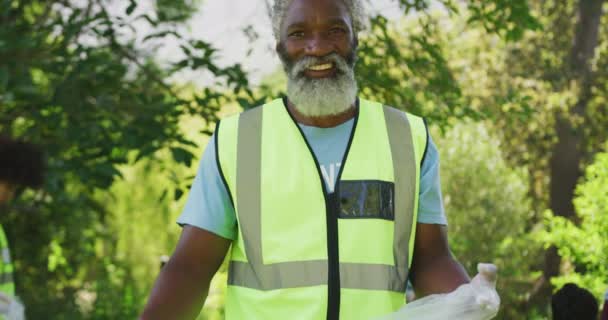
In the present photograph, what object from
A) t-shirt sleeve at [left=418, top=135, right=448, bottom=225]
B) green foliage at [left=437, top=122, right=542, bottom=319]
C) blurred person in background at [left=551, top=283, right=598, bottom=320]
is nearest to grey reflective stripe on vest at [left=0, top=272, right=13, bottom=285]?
t-shirt sleeve at [left=418, top=135, right=448, bottom=225]

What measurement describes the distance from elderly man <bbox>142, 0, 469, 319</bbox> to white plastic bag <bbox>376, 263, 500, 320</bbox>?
116 millimetres

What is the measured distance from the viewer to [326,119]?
8.02 feet

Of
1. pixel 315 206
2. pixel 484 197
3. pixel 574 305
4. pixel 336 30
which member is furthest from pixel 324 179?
pixel 484 197

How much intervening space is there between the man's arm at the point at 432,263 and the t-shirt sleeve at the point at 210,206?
1.49 ft

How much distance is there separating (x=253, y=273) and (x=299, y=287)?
0.13 meters

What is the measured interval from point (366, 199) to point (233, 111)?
443cm

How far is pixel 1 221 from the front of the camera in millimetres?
11703

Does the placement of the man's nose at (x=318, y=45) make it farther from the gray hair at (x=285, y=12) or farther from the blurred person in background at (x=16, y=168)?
the blurred person in background at (x=16, y=168)

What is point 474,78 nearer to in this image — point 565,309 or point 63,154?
point 63,154

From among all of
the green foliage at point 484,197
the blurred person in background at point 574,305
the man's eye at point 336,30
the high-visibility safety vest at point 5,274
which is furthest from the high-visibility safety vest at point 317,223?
the green foliage at point 484,197

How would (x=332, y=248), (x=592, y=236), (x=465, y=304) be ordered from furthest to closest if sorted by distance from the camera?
1. (x=592, y=236)
2. (x=332, y=248)
3. (x=465, y=304)

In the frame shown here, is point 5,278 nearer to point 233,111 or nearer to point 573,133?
point 233,111

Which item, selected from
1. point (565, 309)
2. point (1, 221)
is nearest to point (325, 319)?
point (565, 309)

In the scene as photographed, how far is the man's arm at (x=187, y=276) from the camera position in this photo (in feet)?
7.37
